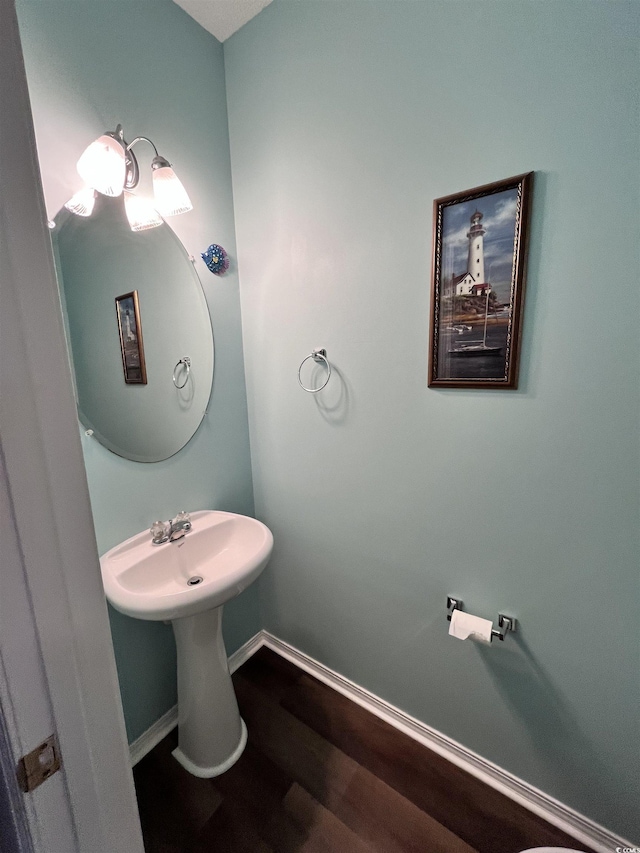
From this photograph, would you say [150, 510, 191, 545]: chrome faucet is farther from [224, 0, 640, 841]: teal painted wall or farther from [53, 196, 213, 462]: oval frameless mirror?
[224, 0, 640, 841]: teal painted wall

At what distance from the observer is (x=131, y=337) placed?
122 centimetres

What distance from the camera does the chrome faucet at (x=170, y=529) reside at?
127cm

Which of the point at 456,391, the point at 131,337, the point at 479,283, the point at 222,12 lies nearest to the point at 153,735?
the point at 131,337

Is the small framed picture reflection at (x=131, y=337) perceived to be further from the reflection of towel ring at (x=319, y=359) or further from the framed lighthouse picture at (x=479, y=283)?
the framed lighthouse picture at (x=479, y=283)

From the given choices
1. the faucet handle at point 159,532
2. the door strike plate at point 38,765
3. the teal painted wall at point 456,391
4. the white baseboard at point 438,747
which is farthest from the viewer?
the faucet handle at point 159,532

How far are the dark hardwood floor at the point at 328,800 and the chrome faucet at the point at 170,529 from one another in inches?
33.9

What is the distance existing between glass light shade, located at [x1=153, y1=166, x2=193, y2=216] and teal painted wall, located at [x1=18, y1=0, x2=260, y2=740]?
15 centimetres

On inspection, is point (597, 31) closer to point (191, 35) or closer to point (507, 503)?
point (507, 503)

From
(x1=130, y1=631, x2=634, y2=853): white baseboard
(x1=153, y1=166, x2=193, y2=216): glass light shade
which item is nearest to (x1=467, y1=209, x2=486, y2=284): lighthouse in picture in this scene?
(x1=153, y1=166, x2=193, y2=216): glass light shade

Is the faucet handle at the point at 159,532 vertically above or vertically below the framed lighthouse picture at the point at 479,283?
below

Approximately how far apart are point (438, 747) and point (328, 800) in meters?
0.45

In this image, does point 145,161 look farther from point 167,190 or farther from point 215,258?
point 215,258

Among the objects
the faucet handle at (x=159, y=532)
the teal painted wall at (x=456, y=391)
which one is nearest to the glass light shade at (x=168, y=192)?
the teal painted wall at (x=456, y=391)

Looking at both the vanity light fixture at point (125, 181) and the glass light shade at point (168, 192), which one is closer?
the vanity light fixture at point (125, 181)
